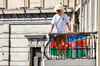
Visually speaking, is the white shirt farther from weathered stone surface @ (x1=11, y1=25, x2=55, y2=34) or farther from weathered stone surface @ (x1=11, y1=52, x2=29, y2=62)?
weathered stone surface @ (x1=11, y1=52, x2=29, y2=62)

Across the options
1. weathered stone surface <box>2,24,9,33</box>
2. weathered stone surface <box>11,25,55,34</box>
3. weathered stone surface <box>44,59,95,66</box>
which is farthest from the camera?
weathered stone surface <box>2,24,9,33</box>

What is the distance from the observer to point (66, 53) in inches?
445

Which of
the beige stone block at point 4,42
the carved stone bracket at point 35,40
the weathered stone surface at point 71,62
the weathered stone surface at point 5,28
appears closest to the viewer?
the weathered stone surface at point 71,62

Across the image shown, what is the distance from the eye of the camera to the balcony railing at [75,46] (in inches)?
435

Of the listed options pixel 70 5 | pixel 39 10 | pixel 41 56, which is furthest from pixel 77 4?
pixel 41 56

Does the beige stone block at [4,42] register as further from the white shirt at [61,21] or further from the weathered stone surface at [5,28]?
the white shirt at [61,21]

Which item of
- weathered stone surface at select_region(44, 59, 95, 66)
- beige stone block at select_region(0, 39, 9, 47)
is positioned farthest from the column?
weathered stone surface at select_region(44, 59, 95, 66)

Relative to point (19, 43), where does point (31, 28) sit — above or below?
above

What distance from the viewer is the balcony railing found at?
11039 millimetres

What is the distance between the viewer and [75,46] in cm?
1130

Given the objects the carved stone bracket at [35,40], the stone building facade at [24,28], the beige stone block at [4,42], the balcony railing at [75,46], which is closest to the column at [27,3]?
the stone building facade at [24,28]

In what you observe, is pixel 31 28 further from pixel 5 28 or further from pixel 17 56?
pixel 17 56

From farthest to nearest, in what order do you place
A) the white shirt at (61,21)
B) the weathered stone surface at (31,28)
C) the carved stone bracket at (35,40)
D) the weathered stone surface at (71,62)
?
the weathered stone surface at (31,28) < the carved stone bracket at (35,40) < the white shirt at (61,21) < the weathered stone surface at (71,62)

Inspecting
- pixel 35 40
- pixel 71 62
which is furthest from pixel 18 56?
pixel 71 62
